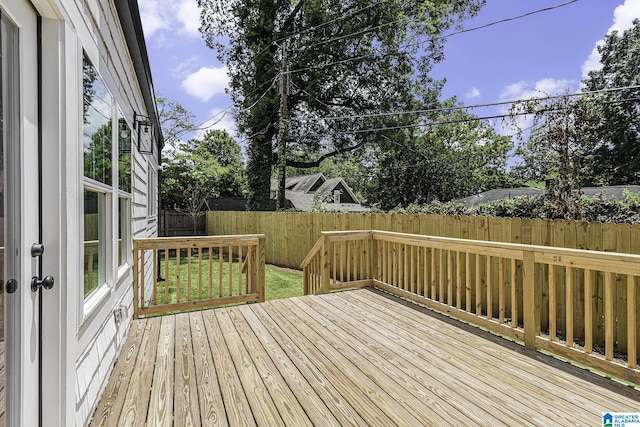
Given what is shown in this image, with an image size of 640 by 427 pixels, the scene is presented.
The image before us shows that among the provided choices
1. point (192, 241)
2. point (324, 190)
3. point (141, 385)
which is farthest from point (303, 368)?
point (324, 190)

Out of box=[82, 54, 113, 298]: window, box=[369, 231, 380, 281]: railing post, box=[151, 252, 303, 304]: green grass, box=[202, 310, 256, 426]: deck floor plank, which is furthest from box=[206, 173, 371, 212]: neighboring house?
box=[82, 54, 113, 298]: window

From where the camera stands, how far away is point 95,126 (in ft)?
6.92

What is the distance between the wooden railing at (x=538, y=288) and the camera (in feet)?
7.89

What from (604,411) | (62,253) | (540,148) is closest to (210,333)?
(62,253)

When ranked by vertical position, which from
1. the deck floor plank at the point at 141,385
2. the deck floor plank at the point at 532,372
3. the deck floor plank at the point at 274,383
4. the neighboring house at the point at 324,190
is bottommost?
the deck floor plank at the point at 532,372

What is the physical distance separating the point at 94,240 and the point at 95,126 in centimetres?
74

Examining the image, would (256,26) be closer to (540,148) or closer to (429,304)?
(540,148)

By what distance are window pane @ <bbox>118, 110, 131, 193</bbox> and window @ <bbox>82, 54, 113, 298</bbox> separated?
0.40 m

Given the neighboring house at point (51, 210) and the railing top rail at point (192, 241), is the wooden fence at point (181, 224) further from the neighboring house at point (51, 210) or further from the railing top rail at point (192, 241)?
the neighboring house at point (51, 210)

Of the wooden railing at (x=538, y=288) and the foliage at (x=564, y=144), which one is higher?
the foliage at (x=564, y=144)

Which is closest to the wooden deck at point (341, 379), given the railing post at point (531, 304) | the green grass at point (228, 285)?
the railing post at point (531, 304)

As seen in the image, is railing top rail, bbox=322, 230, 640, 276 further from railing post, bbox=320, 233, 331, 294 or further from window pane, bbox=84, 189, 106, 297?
window pane, bbox=84, 189, 106, 297

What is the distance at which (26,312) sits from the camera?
132 cm

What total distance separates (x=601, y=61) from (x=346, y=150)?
56.3ft
